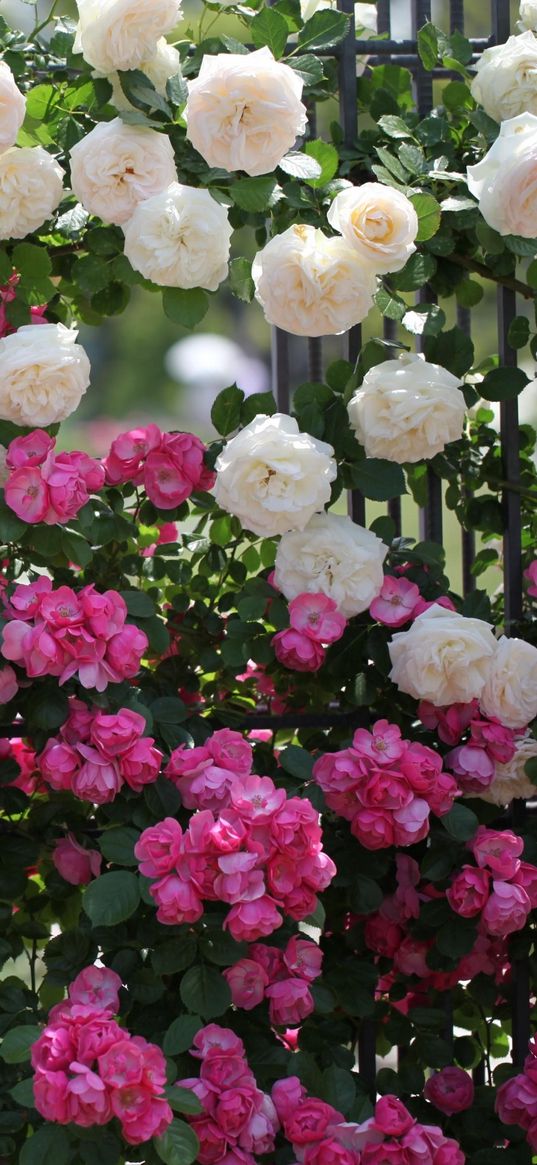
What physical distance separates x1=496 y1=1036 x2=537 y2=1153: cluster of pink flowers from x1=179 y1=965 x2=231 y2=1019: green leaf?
474 millimetres

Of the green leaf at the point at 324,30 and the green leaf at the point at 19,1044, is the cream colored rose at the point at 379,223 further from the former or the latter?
the green leaf at the point at 19,1044

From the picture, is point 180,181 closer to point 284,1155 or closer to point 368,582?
point 368,582

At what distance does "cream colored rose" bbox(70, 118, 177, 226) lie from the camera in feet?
4.93

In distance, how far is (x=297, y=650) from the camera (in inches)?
60.7

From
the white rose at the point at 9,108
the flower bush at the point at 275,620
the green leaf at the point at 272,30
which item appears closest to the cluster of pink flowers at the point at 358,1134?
the flower bush at the point at 275,620

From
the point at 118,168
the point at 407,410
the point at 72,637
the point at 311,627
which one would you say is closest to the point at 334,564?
the point at 311,627

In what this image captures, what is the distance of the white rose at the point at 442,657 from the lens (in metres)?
1.53

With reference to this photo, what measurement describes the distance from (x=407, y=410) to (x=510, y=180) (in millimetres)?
300

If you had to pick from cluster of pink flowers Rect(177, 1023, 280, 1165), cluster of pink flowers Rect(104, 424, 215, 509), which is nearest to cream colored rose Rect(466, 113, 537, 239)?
cluster of pink flowers Rect(104, 424, 215, 509)

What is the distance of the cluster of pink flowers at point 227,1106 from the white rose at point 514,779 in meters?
0.48

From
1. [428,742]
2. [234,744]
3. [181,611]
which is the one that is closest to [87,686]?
[234,744]

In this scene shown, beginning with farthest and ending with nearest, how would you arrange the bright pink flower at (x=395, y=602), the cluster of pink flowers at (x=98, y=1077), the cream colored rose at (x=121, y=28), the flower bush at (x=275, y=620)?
the bright pink flower at (x=395, y=602), the cream colored rose at (x=121, y=28), the flower bush at (x=275, y=620), the cluster of pink flowers at (x=98, y=1077)

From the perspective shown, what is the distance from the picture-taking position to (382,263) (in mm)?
1516

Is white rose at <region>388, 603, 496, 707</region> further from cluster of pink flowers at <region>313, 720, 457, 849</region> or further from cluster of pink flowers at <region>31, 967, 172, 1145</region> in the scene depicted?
cluster of pink flowers at <region>31, 967, 172, 1145</region>
